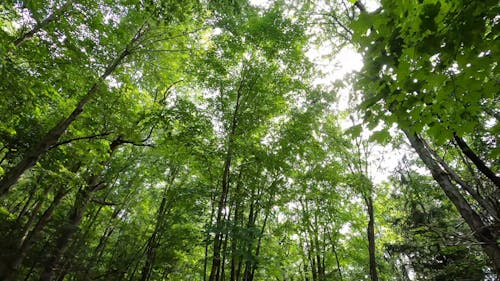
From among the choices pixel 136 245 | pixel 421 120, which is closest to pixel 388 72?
pixel 421 120

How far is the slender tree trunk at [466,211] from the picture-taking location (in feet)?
9.19

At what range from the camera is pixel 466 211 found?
10.4 feet

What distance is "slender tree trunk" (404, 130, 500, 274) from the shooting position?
110 inches

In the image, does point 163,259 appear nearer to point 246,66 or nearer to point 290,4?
point 246,66

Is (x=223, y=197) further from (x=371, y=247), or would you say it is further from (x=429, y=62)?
(x=371, y=247)

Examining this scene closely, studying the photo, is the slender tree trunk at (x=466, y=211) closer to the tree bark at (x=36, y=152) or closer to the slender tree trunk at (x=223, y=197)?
the slender tree trunk at (x=223, y=197)

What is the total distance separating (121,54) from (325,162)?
843 centimetres

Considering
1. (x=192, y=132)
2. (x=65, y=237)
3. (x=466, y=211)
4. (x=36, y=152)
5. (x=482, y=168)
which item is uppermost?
(x=192, y=132)

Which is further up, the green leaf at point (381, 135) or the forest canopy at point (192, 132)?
the forest canopy at point (192, 132)

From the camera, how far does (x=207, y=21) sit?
8508mm

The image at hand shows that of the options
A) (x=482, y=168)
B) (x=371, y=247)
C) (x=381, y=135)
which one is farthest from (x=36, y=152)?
(x=371, y=247)

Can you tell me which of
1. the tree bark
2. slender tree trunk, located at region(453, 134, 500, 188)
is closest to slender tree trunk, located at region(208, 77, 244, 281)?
the tree bark

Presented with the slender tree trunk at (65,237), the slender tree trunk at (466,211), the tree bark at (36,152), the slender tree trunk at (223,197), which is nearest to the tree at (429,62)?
the slender tree trunk at (466,211)

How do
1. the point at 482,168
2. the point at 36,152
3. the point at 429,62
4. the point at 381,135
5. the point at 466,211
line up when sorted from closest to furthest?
1. the point at 429,62
2. the point at 381,135
3. the point at 482,168
4. the point at 466,211
5. the point at 36,152
